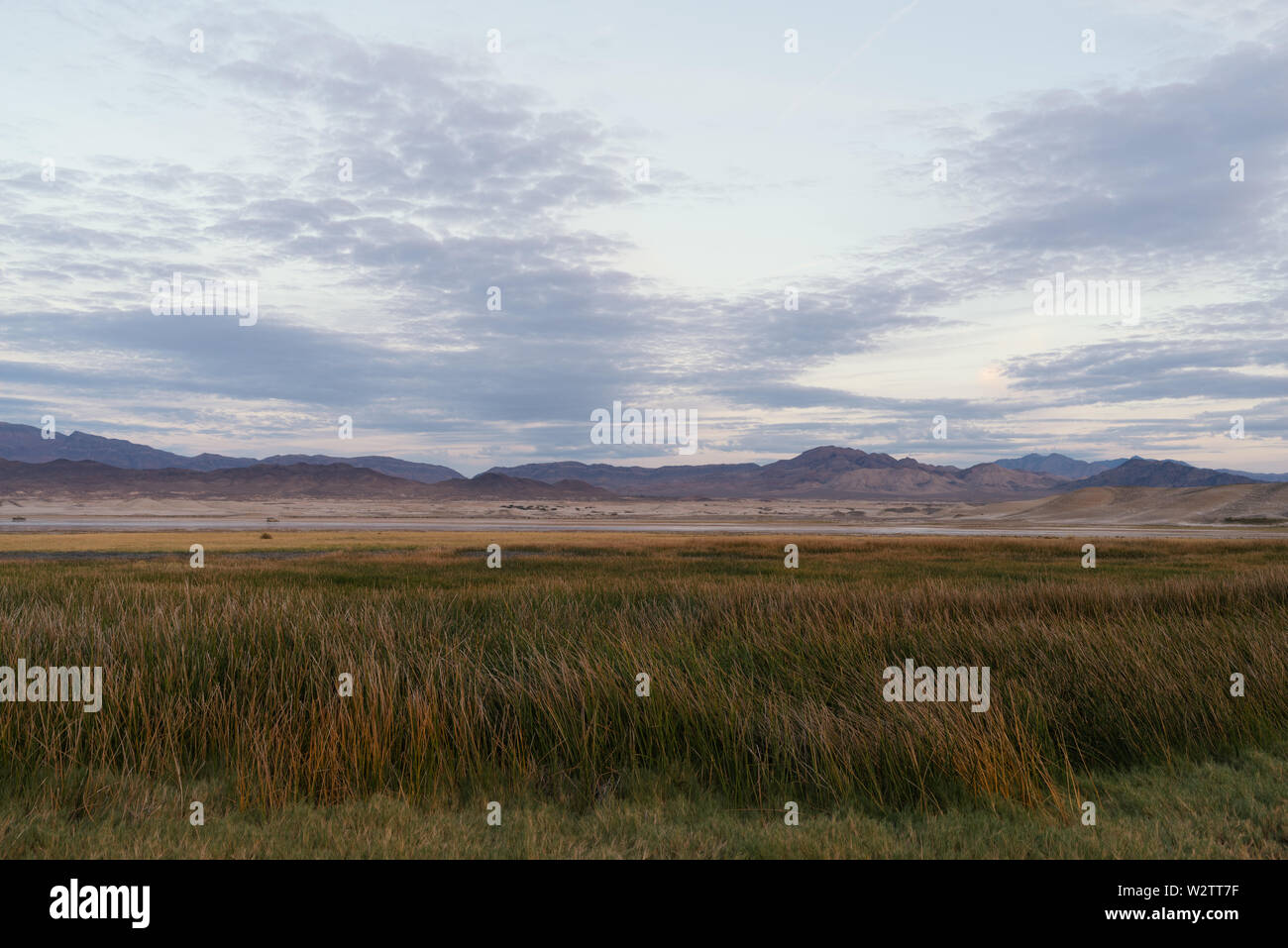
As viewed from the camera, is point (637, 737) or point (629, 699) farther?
point (629, 699)

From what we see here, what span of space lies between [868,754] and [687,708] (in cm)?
177

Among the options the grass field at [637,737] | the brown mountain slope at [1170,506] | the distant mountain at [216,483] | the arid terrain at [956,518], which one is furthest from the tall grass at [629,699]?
the distant mountain at [216,483]

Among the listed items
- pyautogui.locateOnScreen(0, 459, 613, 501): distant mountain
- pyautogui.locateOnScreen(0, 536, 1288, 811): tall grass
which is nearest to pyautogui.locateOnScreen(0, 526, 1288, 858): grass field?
pyautogui.locateOnScreen(0, 536, 1288, 811): tall grass

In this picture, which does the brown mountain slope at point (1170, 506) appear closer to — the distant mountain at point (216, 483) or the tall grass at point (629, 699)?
the tall grass at point (629, 699)

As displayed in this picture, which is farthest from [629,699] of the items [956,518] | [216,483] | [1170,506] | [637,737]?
[216,483]

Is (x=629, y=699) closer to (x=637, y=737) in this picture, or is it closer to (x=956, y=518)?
(x=637, y=737)

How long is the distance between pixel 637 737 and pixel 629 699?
476 mm

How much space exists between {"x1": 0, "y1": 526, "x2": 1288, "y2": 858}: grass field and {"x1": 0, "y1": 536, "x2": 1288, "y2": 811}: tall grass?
4 cm

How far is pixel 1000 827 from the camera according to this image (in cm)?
529

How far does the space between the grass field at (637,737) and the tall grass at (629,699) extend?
40 mm

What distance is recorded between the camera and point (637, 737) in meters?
7.28

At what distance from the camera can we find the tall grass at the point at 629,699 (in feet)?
20.8

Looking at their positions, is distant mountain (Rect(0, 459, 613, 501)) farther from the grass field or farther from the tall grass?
the grass field
